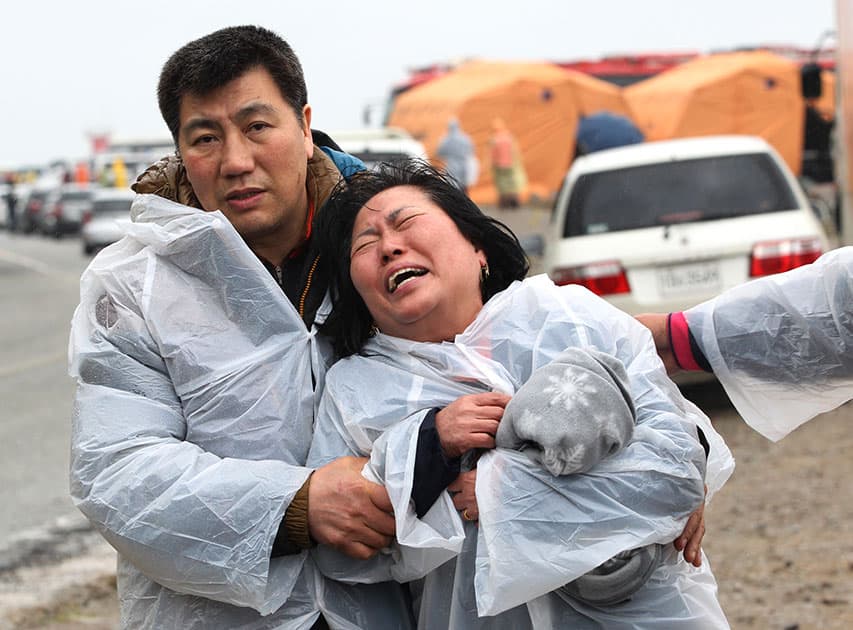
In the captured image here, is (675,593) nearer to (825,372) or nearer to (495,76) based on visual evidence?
(825,372)

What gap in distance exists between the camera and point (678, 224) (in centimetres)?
893

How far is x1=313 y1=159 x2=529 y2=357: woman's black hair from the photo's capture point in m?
2.80

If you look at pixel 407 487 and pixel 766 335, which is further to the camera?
pixel 766 335

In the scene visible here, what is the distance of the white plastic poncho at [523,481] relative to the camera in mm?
2414

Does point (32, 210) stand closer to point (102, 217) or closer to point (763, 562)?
point (102, 217)

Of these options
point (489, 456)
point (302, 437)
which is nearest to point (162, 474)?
point (302, 437)

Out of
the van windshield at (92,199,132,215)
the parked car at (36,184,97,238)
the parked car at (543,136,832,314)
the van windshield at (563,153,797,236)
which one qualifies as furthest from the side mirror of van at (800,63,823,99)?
the parked car at (36,184,97,238)

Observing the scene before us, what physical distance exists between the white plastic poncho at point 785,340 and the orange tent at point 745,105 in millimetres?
23617

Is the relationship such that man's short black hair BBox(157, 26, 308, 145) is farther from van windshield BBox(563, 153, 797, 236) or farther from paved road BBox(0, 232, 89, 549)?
van windshield BBox(563, 153, 797, 236)

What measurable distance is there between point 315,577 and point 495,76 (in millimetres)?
25719

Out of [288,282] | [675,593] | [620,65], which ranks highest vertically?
[288,282]

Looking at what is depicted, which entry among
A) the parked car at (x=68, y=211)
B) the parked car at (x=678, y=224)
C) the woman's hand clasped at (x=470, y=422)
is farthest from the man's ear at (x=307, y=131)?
the parked car at (x=68, y=211)

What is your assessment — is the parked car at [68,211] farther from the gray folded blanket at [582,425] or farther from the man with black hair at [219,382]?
the gray folded blanket at [582,425]

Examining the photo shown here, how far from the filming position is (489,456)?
2457mm
